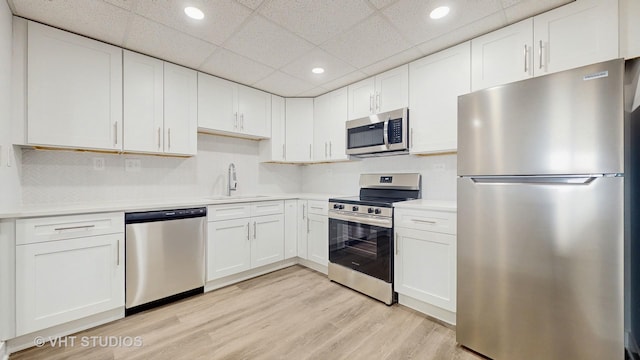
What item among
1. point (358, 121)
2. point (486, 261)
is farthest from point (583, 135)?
point (358, 121)

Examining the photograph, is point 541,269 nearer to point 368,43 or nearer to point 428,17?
point 428,17

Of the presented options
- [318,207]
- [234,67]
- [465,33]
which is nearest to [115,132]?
[234,67]

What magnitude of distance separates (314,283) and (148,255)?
166 cm

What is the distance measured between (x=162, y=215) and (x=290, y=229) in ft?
5.00

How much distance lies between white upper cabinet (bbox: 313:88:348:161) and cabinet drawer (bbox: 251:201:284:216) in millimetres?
846

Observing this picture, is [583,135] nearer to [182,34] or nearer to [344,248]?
[344,248]

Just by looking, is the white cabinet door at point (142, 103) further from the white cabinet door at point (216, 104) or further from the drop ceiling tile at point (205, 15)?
the drop ceiling tile at point (205, 15)

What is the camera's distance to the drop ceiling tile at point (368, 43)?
2.02 metres

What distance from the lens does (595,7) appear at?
5.34 feet

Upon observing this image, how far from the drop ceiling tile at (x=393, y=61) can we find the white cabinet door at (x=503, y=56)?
1.60 feet

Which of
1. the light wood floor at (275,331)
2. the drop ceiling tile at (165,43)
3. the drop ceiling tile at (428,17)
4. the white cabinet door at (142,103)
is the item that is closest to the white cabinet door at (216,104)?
the drop ceiling tile at (165,43)

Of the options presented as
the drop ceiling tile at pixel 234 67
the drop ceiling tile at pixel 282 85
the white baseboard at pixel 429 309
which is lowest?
the white baseboard at pixel 429 309

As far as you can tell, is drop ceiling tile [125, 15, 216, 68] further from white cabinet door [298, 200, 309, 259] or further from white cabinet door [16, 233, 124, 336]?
white cabinet door [298, 200, 309, 259]

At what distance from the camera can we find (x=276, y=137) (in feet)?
11.6
